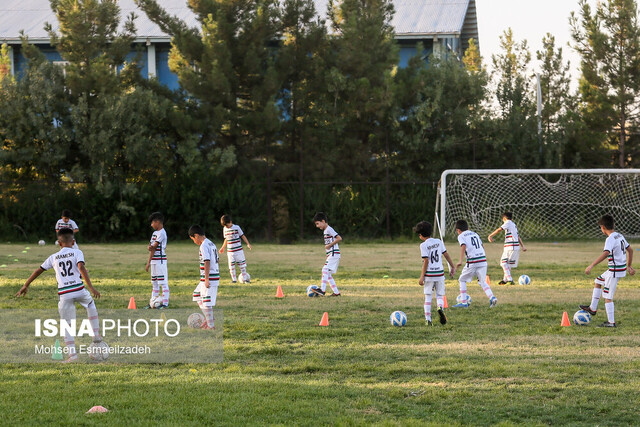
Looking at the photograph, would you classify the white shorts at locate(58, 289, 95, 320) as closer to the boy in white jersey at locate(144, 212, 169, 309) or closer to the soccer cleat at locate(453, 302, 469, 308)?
the boy in white jersey at locate(144, 212, 169, 309)

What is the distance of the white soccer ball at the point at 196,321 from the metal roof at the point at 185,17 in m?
27.3

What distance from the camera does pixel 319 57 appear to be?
110ft

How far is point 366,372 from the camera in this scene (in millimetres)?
8711

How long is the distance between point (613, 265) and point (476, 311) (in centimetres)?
239

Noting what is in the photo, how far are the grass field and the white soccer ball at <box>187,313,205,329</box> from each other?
13.8 inches

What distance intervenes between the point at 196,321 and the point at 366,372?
139 inches

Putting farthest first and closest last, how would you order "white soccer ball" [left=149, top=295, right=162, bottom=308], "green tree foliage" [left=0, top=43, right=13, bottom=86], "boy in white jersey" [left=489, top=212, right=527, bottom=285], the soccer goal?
"green tree foliage" [left=0, top=43, right=13, bottom=86], the soccer goal, "boy in white jersey" [left=489, top=212, right=527, bottom=285], "white soccer ball" [left=149, top=295, right=162, bottom=308]

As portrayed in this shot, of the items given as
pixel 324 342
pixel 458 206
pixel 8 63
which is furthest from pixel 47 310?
pixel 8 63

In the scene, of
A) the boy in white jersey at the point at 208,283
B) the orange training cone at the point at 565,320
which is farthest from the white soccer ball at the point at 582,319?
the boy in white jersey at the point at 208,283

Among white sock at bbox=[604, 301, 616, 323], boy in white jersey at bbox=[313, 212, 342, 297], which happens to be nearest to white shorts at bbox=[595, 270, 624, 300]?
white sock at bbox=[604, 301, 616, 323]

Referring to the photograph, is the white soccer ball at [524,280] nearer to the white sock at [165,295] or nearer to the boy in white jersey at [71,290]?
the white sock at [165,295]

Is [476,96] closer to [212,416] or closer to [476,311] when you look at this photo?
[476,311]

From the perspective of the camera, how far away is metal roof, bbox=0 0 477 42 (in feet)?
123

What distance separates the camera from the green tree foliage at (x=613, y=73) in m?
33.1
